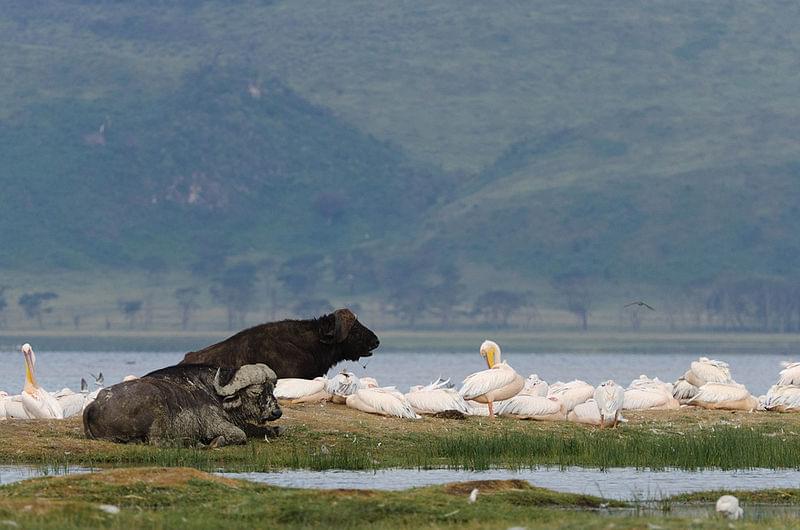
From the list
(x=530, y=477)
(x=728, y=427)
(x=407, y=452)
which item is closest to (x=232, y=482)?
(x=530, y=477)

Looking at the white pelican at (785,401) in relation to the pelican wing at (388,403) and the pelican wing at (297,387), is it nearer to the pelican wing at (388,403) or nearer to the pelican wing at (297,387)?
the pelican wing at (388,403)

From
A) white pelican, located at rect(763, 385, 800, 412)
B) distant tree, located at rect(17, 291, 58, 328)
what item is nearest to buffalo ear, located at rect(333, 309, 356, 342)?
white pelican, located at rect(763, 385, 800, 412)

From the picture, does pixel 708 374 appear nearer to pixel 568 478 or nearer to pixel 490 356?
pixel 490 356

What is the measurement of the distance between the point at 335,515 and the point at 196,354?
10.9m

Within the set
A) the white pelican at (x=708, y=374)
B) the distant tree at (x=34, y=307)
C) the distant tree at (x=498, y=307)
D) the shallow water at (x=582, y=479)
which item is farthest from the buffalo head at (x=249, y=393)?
the distant tree at (x=498, y=307)

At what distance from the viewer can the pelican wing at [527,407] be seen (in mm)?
28953

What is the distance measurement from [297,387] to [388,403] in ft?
5.67

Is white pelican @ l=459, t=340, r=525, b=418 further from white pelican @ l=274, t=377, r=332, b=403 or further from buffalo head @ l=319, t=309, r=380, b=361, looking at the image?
white pelican @ l=274, t=377, r=332, b=403

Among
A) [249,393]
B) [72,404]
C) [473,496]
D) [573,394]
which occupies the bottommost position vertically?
[473,496]

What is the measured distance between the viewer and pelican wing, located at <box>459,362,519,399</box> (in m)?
28.4

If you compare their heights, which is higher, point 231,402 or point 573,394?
point 573,394

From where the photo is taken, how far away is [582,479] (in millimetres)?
20906

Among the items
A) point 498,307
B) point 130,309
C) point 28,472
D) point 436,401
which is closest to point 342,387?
point 436,401

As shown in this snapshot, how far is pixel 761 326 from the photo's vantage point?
197875 millimetres
